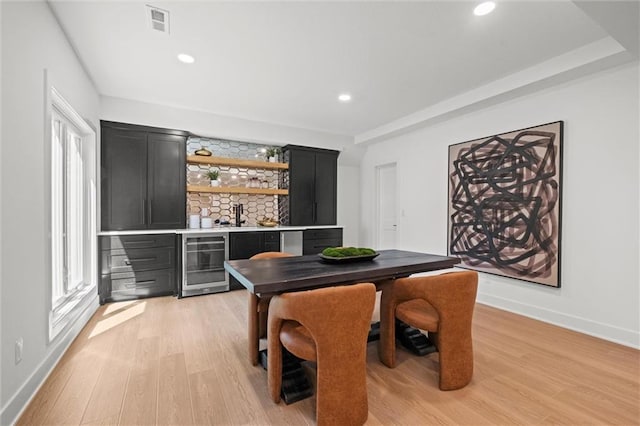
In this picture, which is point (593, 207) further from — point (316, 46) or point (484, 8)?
point (316, 46)

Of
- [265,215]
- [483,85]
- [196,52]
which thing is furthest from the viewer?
[265,215]

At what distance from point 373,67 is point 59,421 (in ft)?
12.1

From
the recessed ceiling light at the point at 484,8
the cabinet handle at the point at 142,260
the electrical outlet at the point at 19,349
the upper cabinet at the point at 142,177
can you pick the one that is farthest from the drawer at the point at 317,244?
the recessed ceiling light at the point at 484,8

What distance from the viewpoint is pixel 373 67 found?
3.01 meters

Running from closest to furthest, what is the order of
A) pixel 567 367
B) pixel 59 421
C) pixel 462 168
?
1. pixel 59 421
2. pixel 567 367
3. pixel 462 168

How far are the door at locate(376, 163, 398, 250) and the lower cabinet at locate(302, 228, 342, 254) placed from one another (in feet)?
3.16

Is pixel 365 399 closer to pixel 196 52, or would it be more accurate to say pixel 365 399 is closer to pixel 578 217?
pixel 578 217

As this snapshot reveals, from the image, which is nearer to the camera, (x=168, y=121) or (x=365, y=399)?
(x=365, y=399)

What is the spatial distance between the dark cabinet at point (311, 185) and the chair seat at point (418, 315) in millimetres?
3220

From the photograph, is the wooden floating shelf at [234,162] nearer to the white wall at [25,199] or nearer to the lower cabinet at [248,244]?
the lower cabinet at [248,244]

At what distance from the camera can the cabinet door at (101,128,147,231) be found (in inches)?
148

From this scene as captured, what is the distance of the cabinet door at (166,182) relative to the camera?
4.03 m

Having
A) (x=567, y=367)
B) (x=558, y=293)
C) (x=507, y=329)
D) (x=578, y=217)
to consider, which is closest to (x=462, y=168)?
(x=578, y=217)

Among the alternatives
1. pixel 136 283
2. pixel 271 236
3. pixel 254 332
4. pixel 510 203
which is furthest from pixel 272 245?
pixel 510 203
